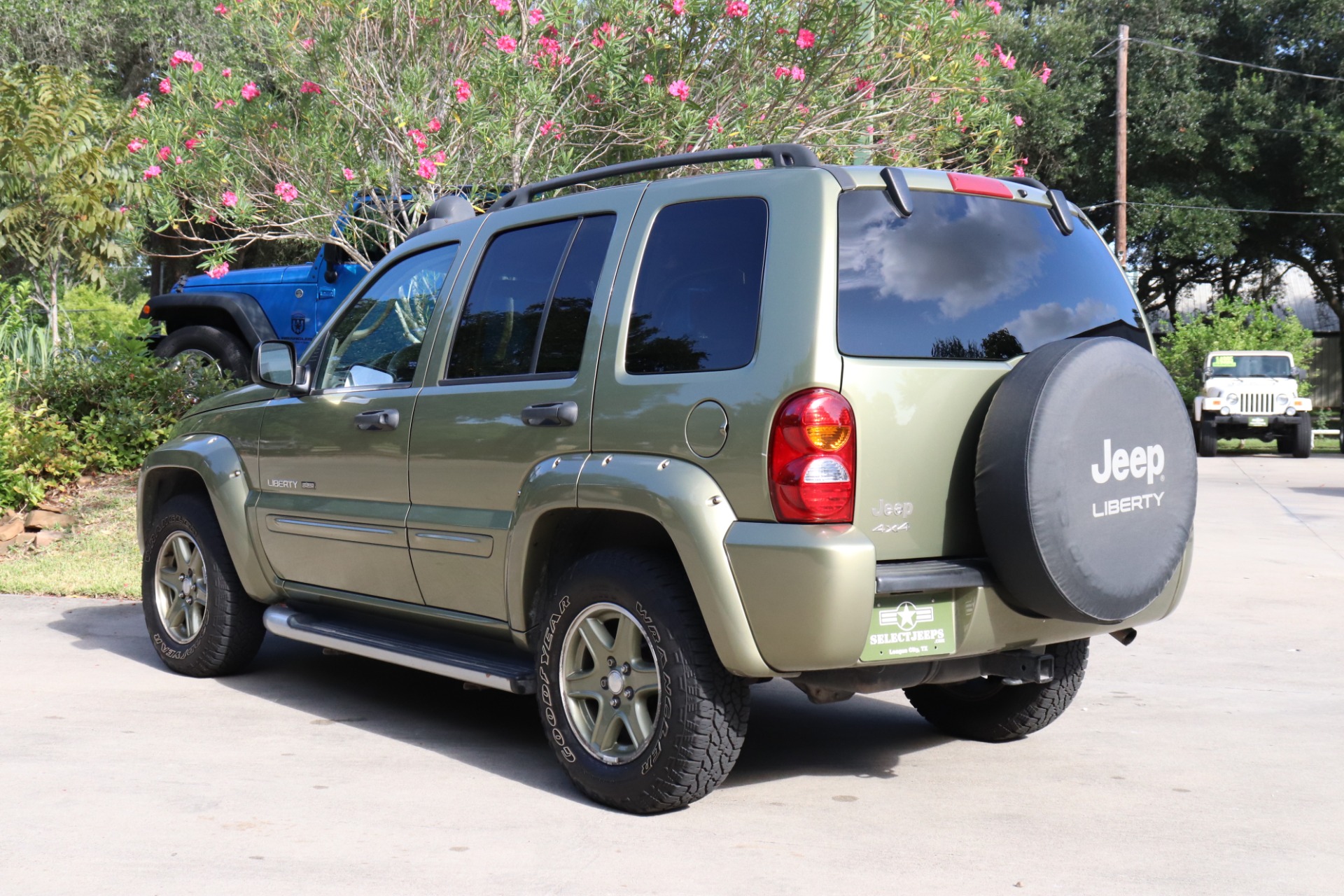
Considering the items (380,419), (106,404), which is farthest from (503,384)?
(106,404)

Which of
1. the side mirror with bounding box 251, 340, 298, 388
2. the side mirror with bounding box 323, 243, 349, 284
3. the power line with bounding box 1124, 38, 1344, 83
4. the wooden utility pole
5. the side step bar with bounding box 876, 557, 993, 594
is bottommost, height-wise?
the side step bar with bounding box 876, 557, 993, 594

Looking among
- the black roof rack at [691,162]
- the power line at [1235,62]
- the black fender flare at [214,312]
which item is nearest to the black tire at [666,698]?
the black roof rack at [691,162]

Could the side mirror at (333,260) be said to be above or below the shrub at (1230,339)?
above

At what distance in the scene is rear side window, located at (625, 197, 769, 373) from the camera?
4.21 m

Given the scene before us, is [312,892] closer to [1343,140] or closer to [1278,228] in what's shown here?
[1343,140]

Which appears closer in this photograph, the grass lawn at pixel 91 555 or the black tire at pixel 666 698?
the black tire at pixel 666 698

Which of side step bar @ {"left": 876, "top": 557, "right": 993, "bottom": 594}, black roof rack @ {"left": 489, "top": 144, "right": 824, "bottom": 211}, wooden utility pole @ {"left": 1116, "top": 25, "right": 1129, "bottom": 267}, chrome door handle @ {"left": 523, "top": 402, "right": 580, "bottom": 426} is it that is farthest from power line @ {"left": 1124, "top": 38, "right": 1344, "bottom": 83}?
side step bar @ {"left": 876, "top": 557, "right": 993, "bottom": 594}

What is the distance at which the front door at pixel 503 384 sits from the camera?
15.3 ft

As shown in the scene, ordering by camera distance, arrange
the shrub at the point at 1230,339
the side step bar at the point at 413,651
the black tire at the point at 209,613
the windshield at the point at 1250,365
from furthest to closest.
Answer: the shrub at the point at 1230,339
the windshield at the point at 1250,365
the black tire at the point at 209,613
the side step bar at the point at 413,651

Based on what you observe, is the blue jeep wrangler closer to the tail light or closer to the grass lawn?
the grass lawn

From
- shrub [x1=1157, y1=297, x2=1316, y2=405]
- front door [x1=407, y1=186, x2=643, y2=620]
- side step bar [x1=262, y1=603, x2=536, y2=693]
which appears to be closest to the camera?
front door [x1=407, y1=186, x2=643, y2=620]

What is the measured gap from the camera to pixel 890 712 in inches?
235

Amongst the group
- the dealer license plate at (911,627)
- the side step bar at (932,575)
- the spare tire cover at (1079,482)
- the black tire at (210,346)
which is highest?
the black tire at (210,346)

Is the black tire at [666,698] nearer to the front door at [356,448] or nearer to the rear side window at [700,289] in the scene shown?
the rear side window at [700,289]
